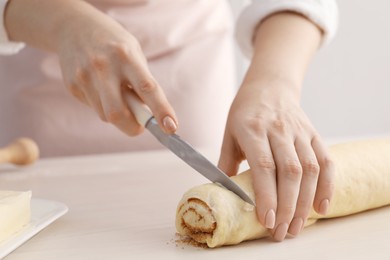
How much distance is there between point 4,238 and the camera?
84cm

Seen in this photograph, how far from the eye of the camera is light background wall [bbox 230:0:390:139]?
2775mm

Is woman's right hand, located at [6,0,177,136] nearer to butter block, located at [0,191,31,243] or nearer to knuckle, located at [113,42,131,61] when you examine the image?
knuckle, located at [113,42,131,61]

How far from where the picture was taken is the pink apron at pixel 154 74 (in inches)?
62.9

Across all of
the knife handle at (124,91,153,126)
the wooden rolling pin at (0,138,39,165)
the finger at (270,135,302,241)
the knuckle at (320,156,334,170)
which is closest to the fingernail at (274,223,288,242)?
the finger at (270,135,302,241)

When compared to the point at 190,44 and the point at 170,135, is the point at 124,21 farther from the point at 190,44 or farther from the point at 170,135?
the point at 170,135

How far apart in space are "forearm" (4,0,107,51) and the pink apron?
0.40m

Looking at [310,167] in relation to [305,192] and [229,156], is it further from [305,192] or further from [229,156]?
[229,156]

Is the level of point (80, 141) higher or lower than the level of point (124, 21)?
lower

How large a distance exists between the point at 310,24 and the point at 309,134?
1.37ft

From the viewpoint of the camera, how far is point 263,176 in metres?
0.88

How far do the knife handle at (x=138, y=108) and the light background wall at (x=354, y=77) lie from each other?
5.76 ft

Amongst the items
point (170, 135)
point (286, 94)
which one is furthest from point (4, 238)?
point (286, 94)

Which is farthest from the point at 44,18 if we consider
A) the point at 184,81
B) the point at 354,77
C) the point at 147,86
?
the point at 354,77

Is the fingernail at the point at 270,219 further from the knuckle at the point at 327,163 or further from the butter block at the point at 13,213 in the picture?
the butter block at the point at 13,213
